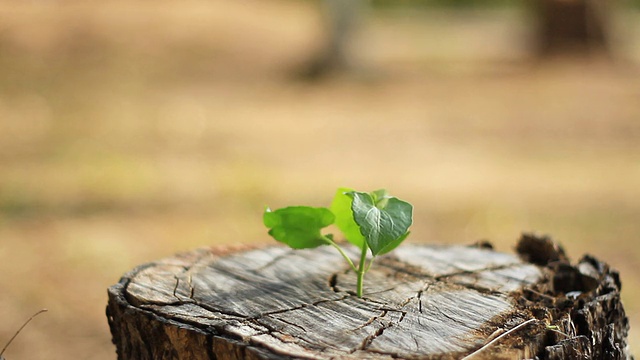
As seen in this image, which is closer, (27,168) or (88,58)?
(27,168)

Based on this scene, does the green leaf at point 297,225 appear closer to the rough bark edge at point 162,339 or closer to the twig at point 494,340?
the rough bark edge at point 162,339

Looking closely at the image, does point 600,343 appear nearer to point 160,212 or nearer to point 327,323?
point 327,323

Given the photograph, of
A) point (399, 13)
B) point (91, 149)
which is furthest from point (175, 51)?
point (399, 13)

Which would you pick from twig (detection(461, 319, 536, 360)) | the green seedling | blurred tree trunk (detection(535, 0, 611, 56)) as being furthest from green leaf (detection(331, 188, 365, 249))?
blurred tree trunk (detection(535, 0, 611, 56))

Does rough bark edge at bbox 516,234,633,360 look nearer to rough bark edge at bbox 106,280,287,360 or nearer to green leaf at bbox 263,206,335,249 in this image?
green leaf at bbox 263,206,335,249

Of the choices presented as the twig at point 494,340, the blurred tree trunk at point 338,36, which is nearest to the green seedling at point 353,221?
the twig at point 494,340

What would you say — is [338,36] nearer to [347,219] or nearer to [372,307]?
[347,219]

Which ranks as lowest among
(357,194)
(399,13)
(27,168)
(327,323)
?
(27,168)

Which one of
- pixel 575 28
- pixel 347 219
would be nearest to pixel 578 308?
pixel 347 219

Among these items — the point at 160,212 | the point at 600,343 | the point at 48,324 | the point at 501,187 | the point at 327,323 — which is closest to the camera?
the point at 327,323
